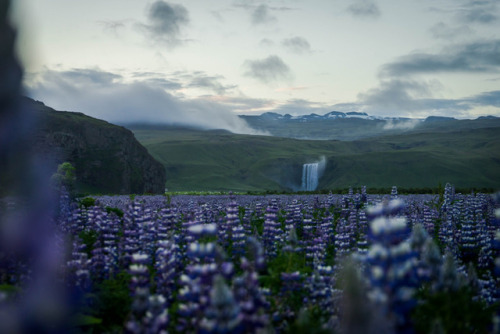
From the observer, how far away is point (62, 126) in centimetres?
5503

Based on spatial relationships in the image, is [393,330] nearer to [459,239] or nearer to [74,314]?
[74,314]

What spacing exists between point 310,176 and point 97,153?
458 feet

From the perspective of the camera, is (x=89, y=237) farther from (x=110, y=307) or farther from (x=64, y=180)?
(x=64, y=180)

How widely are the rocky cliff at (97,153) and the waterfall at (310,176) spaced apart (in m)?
123

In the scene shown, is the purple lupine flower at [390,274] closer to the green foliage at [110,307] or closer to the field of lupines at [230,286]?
the field of lupines at [230,286]

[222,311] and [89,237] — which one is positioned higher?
[222,311]

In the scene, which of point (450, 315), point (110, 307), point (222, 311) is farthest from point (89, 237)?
point (450, 315)

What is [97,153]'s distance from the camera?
188ft

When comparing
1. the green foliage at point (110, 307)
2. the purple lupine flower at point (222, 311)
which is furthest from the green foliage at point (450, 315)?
the green foliage at point (110, 307)

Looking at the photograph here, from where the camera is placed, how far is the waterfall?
181000 mm

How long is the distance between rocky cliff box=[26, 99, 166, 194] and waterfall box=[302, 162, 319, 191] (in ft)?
405

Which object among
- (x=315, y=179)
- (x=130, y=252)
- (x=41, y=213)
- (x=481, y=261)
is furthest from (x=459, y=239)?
(x=315, y=179)

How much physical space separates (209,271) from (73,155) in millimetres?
54939


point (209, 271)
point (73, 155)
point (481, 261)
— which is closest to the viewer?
point (209, 271)
